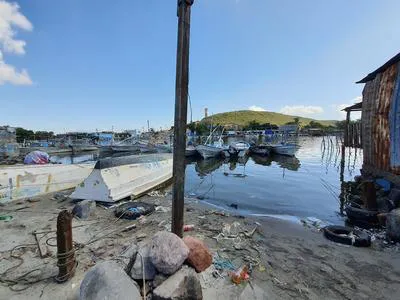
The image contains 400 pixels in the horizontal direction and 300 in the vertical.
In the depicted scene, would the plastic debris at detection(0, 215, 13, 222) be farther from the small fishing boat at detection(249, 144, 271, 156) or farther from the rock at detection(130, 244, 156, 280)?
the small fishing boat at detection(249, 144, 271, 156)

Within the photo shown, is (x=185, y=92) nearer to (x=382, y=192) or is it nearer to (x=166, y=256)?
(x=166, y=256)

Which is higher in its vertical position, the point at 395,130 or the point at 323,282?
the point at 395,130

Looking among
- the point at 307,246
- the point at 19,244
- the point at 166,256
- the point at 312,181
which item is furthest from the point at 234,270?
the point at 312,181

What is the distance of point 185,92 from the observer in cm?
473

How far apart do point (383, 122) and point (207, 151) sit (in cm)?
2222

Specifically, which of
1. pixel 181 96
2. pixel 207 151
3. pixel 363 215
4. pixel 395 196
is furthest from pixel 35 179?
pixel 207 151

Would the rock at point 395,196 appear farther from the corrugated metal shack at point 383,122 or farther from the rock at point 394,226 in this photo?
the rock at point 394,226

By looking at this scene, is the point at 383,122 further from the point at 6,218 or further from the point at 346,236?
the point at 6,218

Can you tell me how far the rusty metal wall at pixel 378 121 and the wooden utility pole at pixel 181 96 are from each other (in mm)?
9374

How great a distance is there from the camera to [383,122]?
440 inches

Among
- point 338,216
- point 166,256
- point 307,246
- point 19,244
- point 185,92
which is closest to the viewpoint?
point 166,256

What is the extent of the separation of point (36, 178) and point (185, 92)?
870 cm

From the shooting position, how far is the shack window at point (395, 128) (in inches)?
384

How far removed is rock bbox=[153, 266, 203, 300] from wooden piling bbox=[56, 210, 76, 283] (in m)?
1.72
